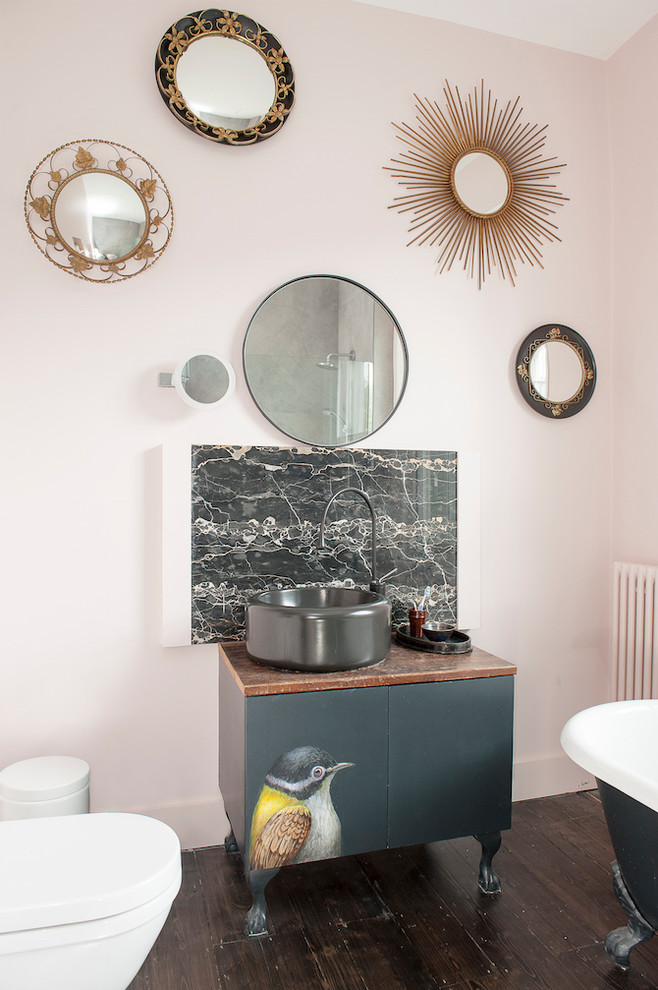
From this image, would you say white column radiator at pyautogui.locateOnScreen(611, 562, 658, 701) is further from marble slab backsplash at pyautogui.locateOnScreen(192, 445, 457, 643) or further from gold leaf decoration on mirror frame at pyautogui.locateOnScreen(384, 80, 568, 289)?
gold leaf decoration on mirror frame at pyautogui.locateOnScreen(384, 80, 568, 289)

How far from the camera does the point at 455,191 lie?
250 centimetres

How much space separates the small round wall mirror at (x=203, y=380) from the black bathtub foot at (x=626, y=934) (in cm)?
174

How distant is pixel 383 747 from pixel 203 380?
125 centimetres

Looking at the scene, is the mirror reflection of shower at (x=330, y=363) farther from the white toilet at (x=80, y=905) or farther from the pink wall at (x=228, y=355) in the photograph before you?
the white toilet at (x=80, y=905)

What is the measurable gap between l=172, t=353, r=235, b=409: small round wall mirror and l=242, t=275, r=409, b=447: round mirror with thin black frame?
10cm

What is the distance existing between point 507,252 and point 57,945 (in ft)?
8.31

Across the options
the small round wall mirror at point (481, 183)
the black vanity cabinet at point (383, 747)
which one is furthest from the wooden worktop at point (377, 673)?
the small round wall mirror at point (481, 183)

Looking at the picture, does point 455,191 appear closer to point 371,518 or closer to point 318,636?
point 371,518

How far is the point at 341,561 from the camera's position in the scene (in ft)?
7.60

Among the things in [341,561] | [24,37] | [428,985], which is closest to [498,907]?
[428,985]

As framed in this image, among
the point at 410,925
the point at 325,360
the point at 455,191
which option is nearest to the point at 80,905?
the point at 410,925

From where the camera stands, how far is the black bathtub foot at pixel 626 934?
5.28 ft

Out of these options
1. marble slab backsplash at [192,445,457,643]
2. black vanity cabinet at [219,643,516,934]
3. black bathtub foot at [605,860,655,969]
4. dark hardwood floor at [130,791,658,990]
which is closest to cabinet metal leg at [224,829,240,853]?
dark hardwood floor at [130,791,658,990]

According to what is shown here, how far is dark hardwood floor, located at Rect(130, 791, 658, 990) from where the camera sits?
1.60 m
